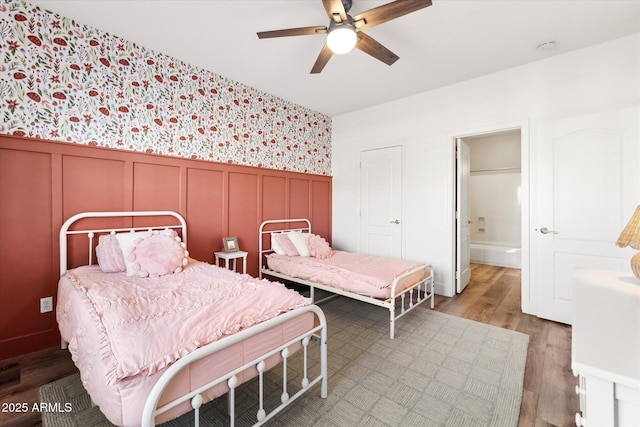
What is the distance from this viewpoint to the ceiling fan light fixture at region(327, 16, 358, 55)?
1960mm

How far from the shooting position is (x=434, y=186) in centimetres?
382

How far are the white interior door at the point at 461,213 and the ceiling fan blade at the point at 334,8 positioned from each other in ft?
8.33

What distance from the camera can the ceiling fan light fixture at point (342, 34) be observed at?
196 cm

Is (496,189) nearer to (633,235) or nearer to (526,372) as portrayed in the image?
(526,372)

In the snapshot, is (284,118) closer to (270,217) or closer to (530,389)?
(270,217)

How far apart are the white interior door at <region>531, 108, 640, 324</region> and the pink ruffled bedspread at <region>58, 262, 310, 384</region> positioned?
112 inches

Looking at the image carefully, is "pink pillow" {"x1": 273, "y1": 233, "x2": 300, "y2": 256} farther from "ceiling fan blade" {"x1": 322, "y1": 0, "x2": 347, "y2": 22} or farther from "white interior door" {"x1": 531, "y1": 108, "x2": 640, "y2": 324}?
"white interior door" {"x1": 531, "y1": 108, "x2": 640, "y2": 324}

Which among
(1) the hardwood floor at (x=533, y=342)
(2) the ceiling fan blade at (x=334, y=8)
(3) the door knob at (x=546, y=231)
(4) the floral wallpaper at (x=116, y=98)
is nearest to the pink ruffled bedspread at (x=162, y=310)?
(4) the floral wallpaper at (x=116, y=98)

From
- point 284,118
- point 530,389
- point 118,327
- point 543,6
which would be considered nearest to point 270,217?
point 284,118

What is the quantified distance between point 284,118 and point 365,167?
1530 mm

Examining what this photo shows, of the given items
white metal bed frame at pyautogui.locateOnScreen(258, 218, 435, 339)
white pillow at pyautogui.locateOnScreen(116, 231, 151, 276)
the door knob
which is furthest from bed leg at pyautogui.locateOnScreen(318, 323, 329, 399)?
the door knob

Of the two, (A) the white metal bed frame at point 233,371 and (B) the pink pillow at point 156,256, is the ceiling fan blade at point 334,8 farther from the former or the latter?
(B) the pink pillow at point 156,256

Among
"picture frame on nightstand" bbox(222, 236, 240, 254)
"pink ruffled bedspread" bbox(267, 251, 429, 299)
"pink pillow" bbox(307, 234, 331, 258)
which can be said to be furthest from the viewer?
"pink pillow" bbox(307, 234, 331, 258)

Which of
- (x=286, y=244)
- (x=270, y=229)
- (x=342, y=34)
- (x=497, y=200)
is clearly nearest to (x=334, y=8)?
(x=342, y=34)
